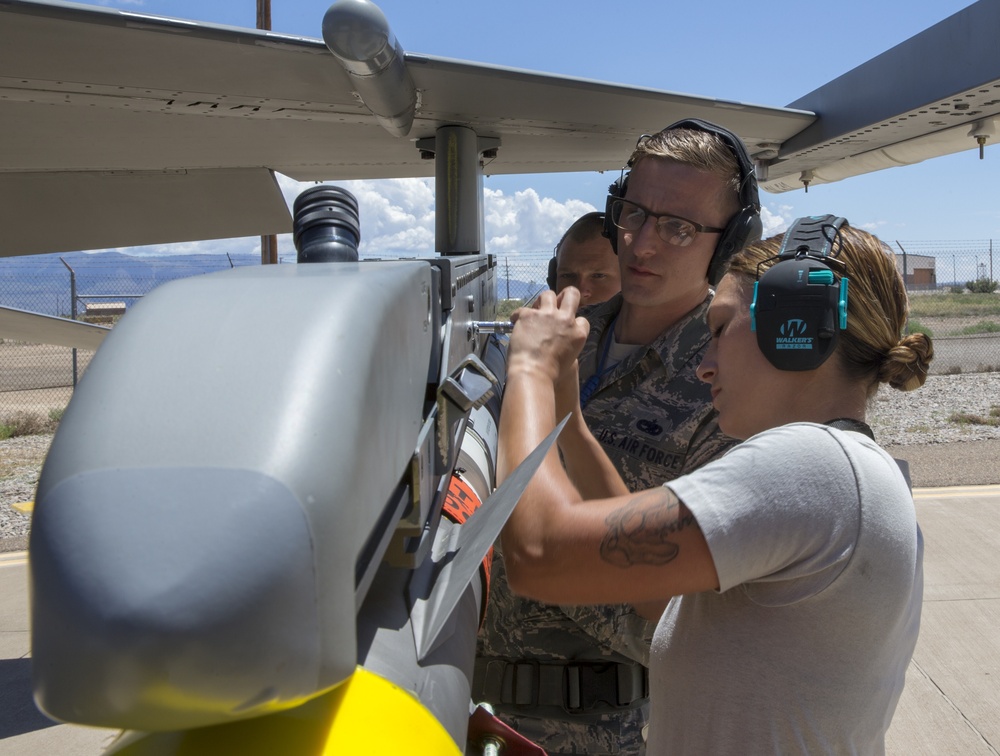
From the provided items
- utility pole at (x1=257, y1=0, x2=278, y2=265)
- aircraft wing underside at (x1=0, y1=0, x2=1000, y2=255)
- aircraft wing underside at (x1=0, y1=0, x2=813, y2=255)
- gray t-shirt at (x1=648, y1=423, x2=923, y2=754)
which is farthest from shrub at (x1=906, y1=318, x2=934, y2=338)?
utility pole at (x1=257, y1=0, x2=278, y2=265)

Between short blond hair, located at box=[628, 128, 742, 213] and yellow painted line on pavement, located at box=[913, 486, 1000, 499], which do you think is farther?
yellow painted line on pavement, located at box=[913, 486, 1000, 499]

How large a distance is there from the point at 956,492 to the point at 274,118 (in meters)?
6.23

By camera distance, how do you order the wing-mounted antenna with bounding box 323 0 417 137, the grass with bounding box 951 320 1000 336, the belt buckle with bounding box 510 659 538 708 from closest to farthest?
the belt buckle with bounding box 510 659 538 708, the wing-mounted antenna with bounding box 323 0 417 137, the grass with bounding box 951 320 1000 336

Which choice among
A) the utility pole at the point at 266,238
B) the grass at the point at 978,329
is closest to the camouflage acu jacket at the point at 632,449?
the utility pole at the point at 266,238

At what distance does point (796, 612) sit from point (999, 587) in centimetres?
473

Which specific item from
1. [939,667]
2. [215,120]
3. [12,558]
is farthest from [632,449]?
[12,558]

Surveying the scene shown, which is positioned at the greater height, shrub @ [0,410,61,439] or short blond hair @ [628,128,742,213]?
short blond hair @ [628,128,742,213]

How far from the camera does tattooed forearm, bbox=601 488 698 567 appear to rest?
113 centimetres

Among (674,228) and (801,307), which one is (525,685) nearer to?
(674,228)

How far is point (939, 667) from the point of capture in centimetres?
416

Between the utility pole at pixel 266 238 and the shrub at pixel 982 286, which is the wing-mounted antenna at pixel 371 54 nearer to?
the utility pole at pixel 266 238

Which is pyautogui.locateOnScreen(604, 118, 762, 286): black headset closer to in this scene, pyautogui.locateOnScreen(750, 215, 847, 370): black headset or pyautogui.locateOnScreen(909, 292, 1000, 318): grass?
pyautogui.locateOnScreen(750, 215, 847, 370): black headset

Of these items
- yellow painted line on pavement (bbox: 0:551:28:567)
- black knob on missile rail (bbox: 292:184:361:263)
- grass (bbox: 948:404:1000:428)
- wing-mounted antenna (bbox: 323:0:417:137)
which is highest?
wing-mounted antenna (bbox: 323:0:417:137)

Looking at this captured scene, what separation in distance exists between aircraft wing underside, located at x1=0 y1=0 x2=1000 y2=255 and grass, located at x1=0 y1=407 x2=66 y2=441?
7520 mm
